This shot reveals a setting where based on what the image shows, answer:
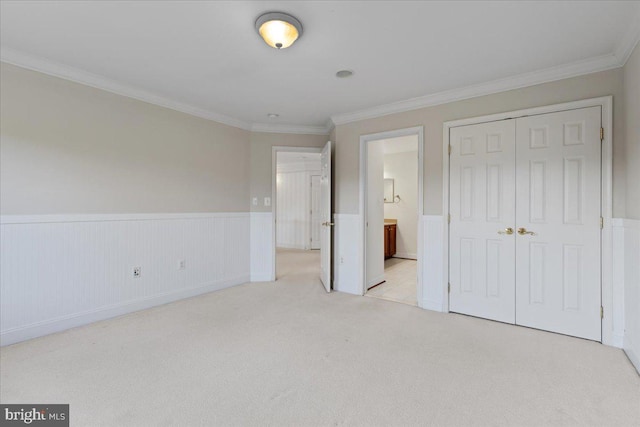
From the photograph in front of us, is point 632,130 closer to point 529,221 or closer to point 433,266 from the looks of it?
point 529,221

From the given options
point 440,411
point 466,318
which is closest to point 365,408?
point 440,411

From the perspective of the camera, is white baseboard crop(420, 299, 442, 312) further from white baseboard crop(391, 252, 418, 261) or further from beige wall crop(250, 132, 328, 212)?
white baseboard crop(391, 252, 418, 261)

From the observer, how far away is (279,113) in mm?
4047

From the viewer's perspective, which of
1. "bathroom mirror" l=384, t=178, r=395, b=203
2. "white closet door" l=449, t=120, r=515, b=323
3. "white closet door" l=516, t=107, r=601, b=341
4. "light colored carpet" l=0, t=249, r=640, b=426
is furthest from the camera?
"bathroom mirror" l=384, t=178, r=395, b=203

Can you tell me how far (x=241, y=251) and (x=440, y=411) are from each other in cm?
338

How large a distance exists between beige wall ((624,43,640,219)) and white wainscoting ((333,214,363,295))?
8.29 feet

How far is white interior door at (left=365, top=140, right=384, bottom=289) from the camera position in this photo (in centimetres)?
423

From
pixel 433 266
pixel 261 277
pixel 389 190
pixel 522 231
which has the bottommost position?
pixel 261 277

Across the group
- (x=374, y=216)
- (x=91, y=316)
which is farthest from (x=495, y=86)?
(x=91, y=316)

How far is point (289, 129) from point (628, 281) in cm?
414

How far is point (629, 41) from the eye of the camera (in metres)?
2.19

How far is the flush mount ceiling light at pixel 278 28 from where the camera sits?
6.44 ft

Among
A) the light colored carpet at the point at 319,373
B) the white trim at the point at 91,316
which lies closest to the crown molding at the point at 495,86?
the light colored carpet at the point at 319,373

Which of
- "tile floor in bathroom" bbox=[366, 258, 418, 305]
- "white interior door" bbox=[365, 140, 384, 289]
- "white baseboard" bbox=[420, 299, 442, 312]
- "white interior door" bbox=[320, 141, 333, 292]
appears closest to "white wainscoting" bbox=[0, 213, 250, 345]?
"white interior door" bbox=[320, 141, 333, 292]
